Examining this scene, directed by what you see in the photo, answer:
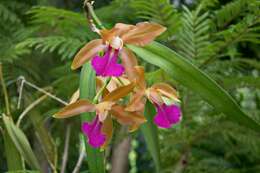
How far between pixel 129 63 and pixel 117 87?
3 centimetres

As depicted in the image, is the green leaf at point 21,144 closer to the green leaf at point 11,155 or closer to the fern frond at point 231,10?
the green leaf at point 11,155

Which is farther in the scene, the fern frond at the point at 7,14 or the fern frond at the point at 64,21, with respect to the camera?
the fern frond at the point at 7,14

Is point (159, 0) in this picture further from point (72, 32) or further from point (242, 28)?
point (72, 32)

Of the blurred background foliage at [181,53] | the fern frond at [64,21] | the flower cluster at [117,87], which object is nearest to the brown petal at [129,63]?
the flower cluster at [117,87]

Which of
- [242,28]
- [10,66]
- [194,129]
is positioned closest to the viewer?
[242,28]

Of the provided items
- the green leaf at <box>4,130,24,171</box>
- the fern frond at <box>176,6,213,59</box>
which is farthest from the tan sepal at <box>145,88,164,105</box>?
the fern frond at <box>176,6,213,59</box>

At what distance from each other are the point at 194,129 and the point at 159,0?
29cm

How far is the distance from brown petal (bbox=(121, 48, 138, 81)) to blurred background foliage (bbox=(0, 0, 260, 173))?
0.56 feet

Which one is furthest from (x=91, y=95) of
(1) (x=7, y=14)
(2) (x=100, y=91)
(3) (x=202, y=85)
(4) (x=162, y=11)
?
(1) (x=7, y=14)

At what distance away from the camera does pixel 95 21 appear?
2.03 ft

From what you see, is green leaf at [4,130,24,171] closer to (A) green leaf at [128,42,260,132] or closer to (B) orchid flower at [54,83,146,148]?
(B) orchid flower at [54,83,146,148]

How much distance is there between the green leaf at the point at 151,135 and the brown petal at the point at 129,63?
0.07 metres

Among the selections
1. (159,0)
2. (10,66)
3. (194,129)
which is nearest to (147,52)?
(159,0)

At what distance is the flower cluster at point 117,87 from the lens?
1.90ft
